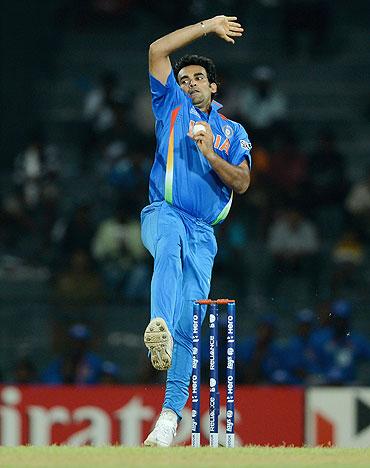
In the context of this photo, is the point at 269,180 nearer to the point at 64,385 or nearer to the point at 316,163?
the point at 316,163

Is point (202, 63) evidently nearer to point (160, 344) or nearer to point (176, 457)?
point (160, 344)

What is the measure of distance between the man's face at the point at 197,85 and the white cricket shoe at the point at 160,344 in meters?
1.50

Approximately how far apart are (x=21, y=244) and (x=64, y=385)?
2803 mm

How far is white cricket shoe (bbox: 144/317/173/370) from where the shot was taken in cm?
748

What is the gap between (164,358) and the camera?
24.5 ft

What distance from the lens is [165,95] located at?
26.7ft

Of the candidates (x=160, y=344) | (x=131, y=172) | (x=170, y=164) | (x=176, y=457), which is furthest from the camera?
(x=131, y=172)

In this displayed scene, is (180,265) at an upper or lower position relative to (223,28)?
lower

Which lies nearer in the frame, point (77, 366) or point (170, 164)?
point (170, 164)

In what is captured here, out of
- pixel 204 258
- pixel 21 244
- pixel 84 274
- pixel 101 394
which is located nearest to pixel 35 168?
pixel 21 244

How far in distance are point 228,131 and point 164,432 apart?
1.79 meters

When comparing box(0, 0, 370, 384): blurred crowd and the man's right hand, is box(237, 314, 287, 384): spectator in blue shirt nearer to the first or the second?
box(0, 0, 370, 384): blurred crowd

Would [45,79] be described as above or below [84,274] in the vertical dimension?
above

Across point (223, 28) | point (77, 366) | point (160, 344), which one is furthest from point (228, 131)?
point (77, 366)
